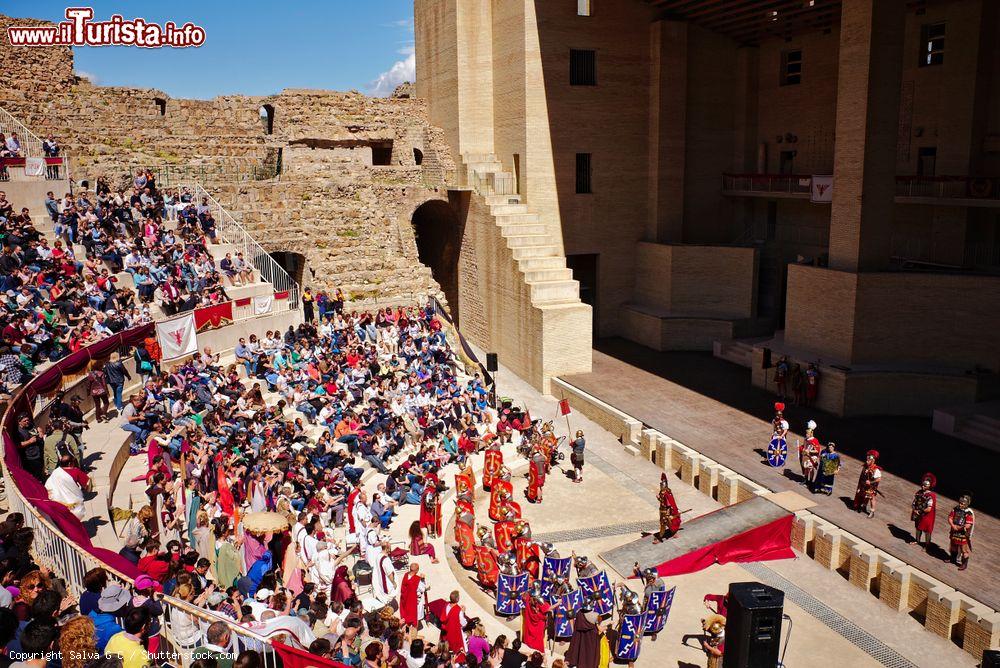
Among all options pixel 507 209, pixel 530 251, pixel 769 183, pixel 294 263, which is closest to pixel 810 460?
pixel 530 251

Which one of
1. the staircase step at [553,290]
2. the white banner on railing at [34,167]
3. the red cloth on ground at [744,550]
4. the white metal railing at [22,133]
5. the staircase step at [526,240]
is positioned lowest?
the red cloth on ground at [744,550]

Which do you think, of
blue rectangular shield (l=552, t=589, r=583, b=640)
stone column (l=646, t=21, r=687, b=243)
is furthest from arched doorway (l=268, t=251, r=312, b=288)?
blue rectangular shield (l=552, t=589, r=583, b=640)

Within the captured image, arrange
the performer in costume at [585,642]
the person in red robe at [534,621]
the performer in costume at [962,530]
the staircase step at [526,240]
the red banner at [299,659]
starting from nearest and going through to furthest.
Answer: the red banner at [299,659], the performer in costume at [585,642], the person in red robe at [534,621], the performer in costume at [962,530], the staircase step at [526,240]

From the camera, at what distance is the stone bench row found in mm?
13039

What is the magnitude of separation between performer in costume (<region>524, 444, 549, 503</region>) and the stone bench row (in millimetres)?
3529

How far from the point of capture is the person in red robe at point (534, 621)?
12617 mm

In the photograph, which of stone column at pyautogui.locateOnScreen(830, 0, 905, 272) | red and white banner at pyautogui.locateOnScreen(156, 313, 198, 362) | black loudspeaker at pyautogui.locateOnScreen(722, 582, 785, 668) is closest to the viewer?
black loudspeaker at pyautogui.locateOnScreen(722, 582, 785, 668)

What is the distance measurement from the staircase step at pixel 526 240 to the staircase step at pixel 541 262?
0.61 meters

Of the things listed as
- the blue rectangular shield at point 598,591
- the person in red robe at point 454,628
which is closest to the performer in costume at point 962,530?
the blue rectangular shield at point 598,591

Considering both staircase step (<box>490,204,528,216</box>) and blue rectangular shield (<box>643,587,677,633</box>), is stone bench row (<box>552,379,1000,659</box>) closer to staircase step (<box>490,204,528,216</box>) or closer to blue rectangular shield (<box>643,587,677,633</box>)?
blue rectangular shield (<box>643,587,677,633</box>)

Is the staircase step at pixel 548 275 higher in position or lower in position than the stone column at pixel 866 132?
lower

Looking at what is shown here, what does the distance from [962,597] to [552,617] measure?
21.6ft

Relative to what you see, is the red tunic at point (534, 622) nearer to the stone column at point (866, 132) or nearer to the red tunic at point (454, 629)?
the red tunic at point (454, 629)

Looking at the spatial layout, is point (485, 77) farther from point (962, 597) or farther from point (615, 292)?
point (962, 597)
